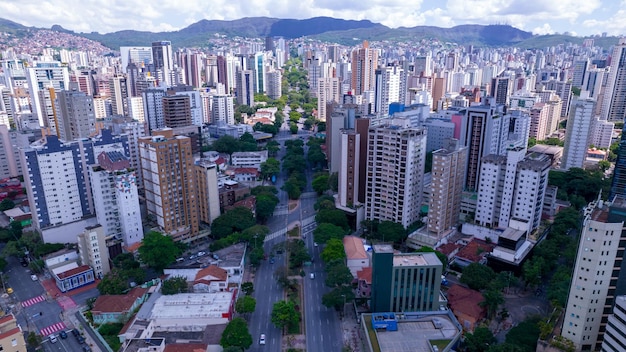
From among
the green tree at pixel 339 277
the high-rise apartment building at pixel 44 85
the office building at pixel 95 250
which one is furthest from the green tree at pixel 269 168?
the high-rise apartment building at pixel 44 85

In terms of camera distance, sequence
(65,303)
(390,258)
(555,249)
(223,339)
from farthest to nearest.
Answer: (555,249) → (65,303) → (390,258) → (223,339)

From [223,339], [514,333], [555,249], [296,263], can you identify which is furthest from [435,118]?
[223,339]

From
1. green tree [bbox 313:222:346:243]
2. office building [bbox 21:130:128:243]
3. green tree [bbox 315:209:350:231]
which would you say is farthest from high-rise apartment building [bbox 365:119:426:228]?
office building [bbox 21:130:128:243]

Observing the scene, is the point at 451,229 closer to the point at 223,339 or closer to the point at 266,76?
the point at 223,339

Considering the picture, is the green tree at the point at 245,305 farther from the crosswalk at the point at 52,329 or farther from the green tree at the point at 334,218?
the green tree at the point at 334,218

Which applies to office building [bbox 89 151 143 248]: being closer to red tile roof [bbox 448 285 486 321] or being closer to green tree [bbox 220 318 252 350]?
green tree [bbox 220 318 252 350]

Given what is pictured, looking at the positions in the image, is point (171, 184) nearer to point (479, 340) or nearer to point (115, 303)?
point (115, 303)

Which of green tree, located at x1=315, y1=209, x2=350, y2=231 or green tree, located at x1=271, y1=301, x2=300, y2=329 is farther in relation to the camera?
green tree, located at x1=315, y1=209, x2=350, y2=231
